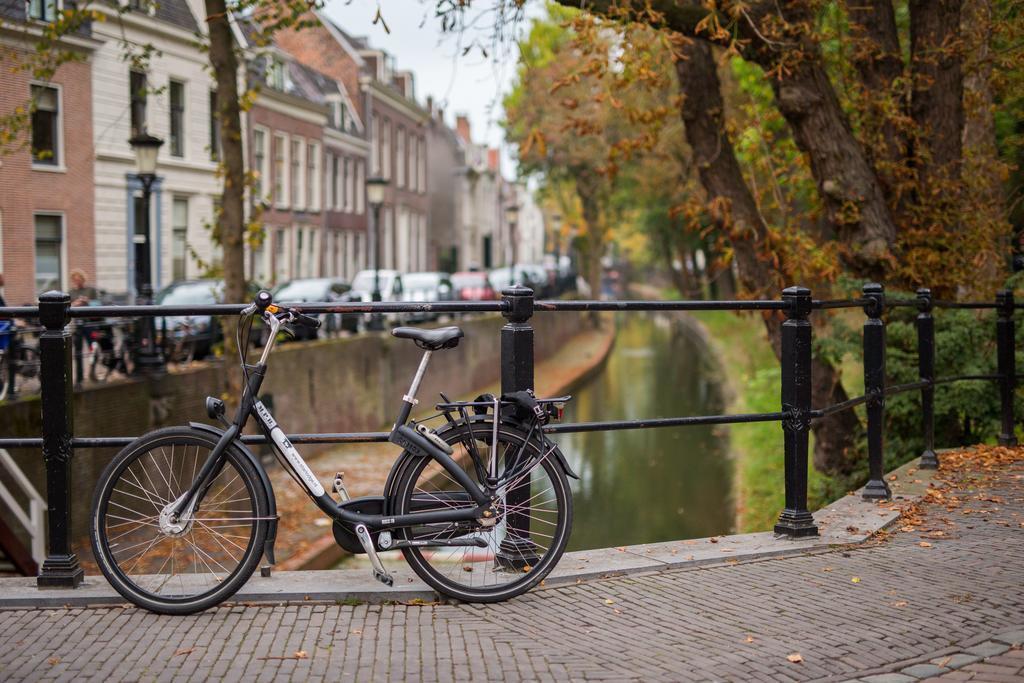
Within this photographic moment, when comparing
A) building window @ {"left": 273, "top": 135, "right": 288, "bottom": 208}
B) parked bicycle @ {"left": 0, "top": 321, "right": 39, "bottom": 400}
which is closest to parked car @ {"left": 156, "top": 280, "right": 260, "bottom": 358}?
parked bicycle @ {"left": 0, "top": 321, "right": 39, "bottom": 400}

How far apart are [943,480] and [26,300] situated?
776 inches

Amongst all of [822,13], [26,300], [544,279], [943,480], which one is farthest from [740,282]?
[544,279]

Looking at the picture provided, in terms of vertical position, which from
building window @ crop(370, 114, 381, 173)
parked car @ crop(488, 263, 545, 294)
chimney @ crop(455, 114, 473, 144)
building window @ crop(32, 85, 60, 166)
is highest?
chimney @ crop(455, 114, 473, 144)

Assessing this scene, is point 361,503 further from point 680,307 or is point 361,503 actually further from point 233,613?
point 680,307

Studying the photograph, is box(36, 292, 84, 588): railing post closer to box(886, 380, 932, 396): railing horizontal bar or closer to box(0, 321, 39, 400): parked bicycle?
box(886, 380, 932, 396): railing horizontal bar

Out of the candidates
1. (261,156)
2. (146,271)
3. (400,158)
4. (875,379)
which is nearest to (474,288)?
(261,156)

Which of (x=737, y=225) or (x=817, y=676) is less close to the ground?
(x=737, y=225)

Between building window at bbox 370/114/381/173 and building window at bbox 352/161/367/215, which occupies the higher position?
building window at bbox 370/114/381/173

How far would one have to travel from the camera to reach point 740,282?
41.8 feet

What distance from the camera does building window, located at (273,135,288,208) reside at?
117 ft

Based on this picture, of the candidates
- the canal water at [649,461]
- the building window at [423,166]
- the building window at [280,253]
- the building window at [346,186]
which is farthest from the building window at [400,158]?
the canal water at [649,461]

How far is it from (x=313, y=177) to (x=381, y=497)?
35364mm

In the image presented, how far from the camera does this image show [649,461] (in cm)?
2219

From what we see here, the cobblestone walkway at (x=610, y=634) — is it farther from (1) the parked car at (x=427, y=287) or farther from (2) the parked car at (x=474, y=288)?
(2) the parked car at (x=474, y=288)
